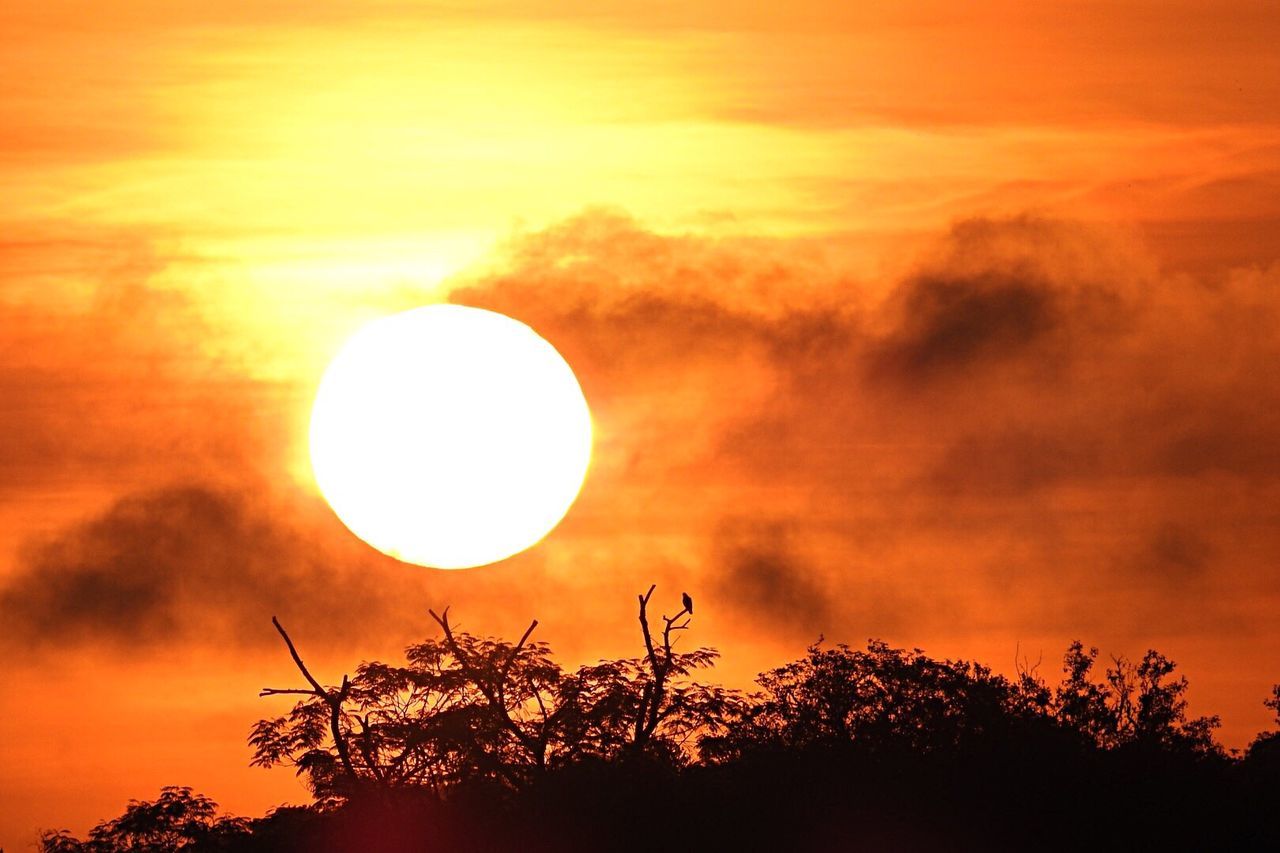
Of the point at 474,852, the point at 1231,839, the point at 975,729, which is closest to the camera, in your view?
the point at 1231,839

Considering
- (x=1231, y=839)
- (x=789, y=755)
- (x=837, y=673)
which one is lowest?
(x=1231, y=839)

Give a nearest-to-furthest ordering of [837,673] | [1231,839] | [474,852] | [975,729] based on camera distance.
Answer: [1231,839] < [474,852] < [975,729] < [837,673]

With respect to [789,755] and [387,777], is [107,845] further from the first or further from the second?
[789,755]

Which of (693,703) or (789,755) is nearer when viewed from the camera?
(789,755)

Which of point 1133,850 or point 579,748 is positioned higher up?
point 579,748

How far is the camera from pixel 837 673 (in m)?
61.3

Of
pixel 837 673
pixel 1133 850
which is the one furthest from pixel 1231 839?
pixel 837 673

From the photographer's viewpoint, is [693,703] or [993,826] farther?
[693,703]

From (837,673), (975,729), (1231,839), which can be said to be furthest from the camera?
(837,673)

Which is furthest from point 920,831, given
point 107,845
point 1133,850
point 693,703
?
point 107,845

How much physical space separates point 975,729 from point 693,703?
27.3 ft

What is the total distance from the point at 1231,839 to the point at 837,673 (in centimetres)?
1543

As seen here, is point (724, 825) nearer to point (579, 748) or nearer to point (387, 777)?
point (579, 748)

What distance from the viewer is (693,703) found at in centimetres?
5969
